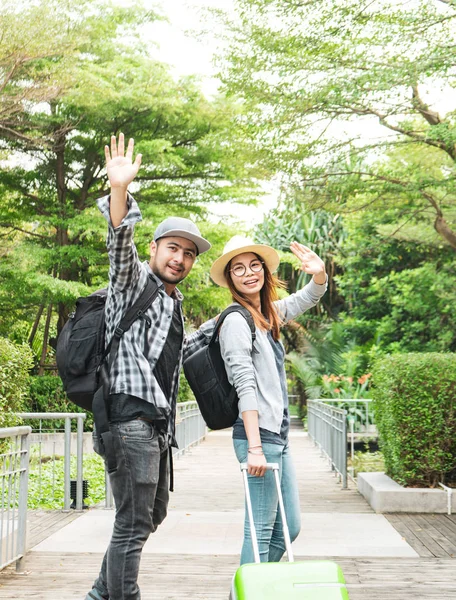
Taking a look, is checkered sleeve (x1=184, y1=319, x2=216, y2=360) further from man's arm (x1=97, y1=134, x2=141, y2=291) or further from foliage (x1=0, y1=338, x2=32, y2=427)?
foliage (x1=0, y1=338, x2=32, y2=427)

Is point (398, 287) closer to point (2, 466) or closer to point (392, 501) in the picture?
point (392, 501)

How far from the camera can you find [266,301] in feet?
14.1

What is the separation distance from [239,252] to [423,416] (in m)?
4.90

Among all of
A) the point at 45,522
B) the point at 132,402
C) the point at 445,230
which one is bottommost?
the point at 45,522

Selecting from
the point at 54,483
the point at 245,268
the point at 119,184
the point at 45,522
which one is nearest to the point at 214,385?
the point at 245,268

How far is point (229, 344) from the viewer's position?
3918mm

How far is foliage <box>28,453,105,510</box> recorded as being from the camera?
10.5 m

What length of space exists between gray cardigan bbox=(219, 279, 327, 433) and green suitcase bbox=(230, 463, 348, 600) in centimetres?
94

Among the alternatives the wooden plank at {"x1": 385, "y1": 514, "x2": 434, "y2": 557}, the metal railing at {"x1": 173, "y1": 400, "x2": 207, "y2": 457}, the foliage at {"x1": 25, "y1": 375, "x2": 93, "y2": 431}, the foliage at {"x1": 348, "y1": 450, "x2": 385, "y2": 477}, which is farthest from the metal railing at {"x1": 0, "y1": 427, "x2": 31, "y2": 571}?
the foliage at {"x1": 25, "y1": 375, "x2": 93, "y2": 431}

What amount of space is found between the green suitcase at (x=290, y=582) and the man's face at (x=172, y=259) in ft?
4.76

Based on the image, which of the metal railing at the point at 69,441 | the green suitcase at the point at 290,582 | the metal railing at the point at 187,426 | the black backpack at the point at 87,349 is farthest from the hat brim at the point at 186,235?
the metal railing at the point at 187,426

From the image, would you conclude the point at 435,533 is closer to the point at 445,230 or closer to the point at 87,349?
the point at 87,349

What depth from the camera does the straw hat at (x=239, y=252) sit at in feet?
13.7

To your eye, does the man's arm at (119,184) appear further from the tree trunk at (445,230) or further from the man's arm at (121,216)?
the tree trunk at (445,230)
